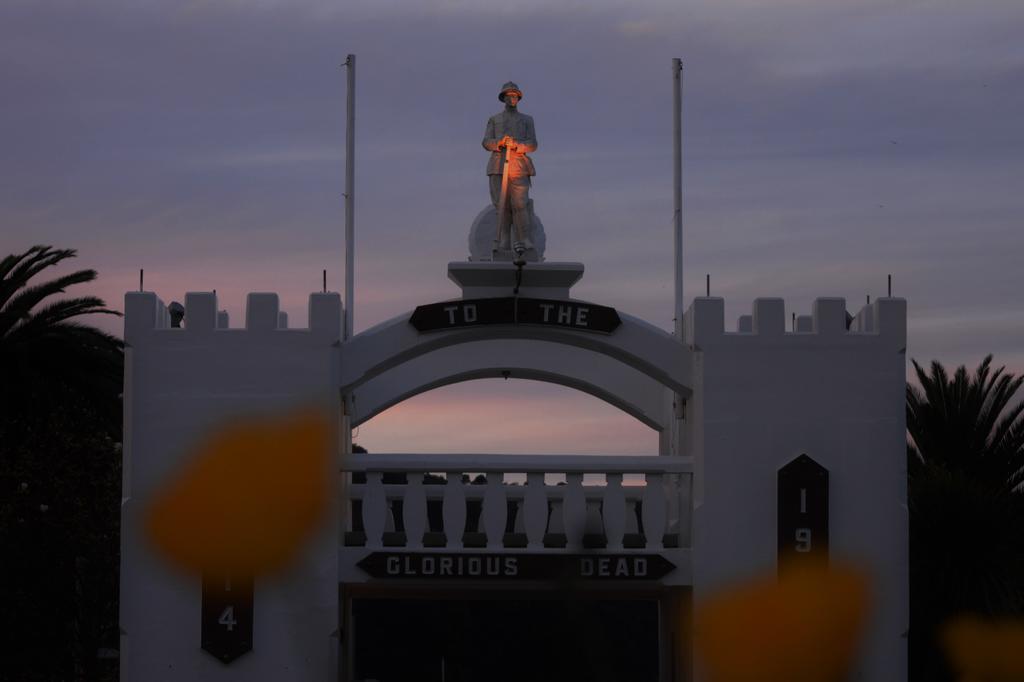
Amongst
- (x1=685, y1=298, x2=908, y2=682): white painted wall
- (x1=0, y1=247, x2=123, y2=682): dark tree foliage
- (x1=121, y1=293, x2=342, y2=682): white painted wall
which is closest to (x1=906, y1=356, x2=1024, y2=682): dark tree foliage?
(x1=685, y1=298, x2=908, y2=682): white painted wall

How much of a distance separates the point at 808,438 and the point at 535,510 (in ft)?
11.8

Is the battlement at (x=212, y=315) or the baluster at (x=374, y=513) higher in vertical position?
the battlement at (x=212, y=315)

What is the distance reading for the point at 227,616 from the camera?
21.4 meters

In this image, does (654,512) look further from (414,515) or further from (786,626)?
(414,515)

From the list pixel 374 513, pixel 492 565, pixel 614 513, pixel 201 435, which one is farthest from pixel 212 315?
pixel 614 513

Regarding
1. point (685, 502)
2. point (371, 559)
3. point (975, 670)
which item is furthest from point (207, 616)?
point (975, 670)

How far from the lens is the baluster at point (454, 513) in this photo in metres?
21.9

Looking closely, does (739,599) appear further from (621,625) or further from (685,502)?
(621,625)

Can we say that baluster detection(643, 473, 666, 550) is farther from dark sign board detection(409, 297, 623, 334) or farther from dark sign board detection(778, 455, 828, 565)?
dark sign board detection(409, 297, 623, 334)

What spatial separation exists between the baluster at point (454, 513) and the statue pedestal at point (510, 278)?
2.58 metres

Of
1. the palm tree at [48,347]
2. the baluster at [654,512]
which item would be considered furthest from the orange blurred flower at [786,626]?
the palm tree at [48,347]

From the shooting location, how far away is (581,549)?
2119 cm

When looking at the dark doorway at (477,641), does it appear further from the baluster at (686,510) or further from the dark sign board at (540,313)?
the dark sign board at (540,313)

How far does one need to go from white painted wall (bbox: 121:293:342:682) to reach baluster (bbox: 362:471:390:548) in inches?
19.3
